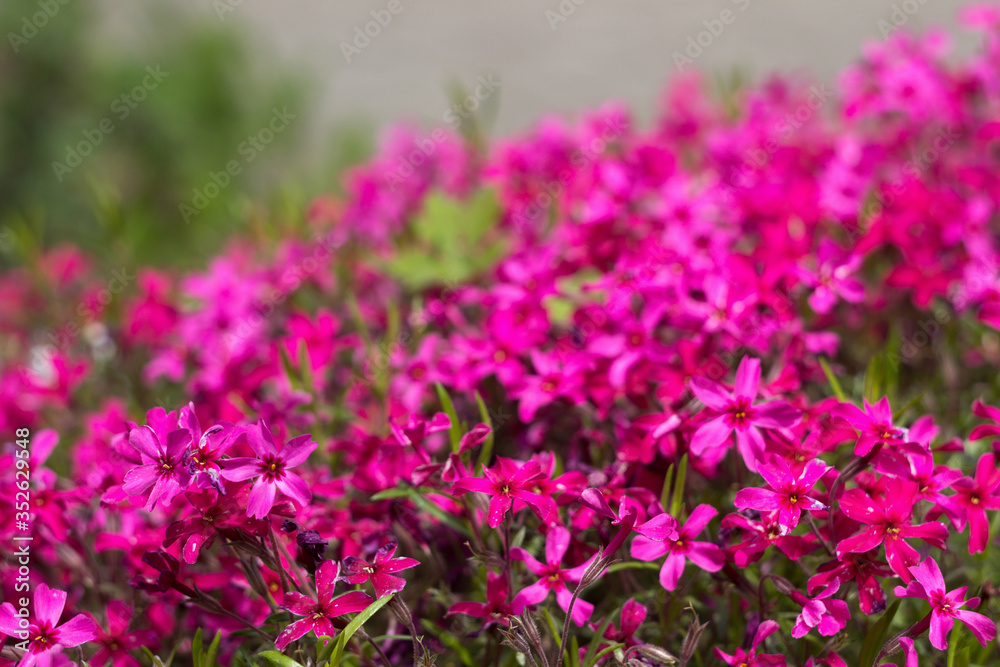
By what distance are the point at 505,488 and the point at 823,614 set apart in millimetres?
463

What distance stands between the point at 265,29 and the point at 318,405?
23.7 ft

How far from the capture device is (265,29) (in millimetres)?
7922

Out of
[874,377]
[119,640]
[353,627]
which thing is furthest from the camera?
[874,377]

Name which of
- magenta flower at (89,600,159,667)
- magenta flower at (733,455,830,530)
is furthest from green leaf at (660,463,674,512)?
magenta flower at (89,600,159,667)

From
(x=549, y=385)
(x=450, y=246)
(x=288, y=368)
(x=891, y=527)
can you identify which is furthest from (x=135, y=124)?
(x=891, y=527)

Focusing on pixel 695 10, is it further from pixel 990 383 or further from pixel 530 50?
pixel 990 383

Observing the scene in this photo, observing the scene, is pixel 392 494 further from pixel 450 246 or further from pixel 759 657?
pixel 450 246

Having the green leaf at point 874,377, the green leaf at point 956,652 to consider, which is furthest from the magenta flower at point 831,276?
the green leaf at point 956,652

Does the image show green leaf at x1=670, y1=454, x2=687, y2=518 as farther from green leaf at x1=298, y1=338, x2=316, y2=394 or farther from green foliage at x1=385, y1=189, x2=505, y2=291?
green foliage at x1=385, y1=189, x2=505, y2=291

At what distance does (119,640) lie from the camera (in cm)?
128

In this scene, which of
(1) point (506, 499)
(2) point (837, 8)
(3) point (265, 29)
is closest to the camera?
(1) point (506, 499)

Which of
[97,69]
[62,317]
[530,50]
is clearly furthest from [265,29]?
[62,317]

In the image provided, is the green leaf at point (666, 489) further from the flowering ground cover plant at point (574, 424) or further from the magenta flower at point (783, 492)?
the magenta flower at point (783, 492)

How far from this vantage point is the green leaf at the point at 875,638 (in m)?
1.14
